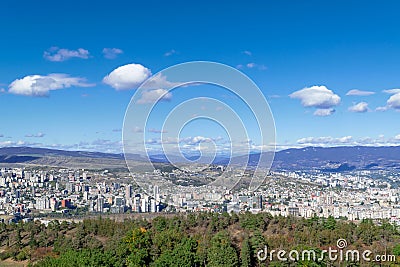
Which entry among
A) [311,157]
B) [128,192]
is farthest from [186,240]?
[311,157]

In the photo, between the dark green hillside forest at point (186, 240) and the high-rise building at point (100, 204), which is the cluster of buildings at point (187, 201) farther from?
the dark green hillside forest at point (186, 240)

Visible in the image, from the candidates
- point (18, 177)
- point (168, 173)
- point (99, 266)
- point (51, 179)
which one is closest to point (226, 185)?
point (168, 173)

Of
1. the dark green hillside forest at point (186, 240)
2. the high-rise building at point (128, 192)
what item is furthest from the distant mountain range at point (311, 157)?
the dark green hillside forest at point (186, 240)

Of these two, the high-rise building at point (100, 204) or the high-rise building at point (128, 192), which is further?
the high-rise building at point (100, 204)

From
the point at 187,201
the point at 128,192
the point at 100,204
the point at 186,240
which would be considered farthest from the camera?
the point at 128,192

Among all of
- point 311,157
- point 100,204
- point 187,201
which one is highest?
point 311,157

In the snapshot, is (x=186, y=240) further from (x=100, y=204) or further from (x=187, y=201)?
(x=100, y=204)
